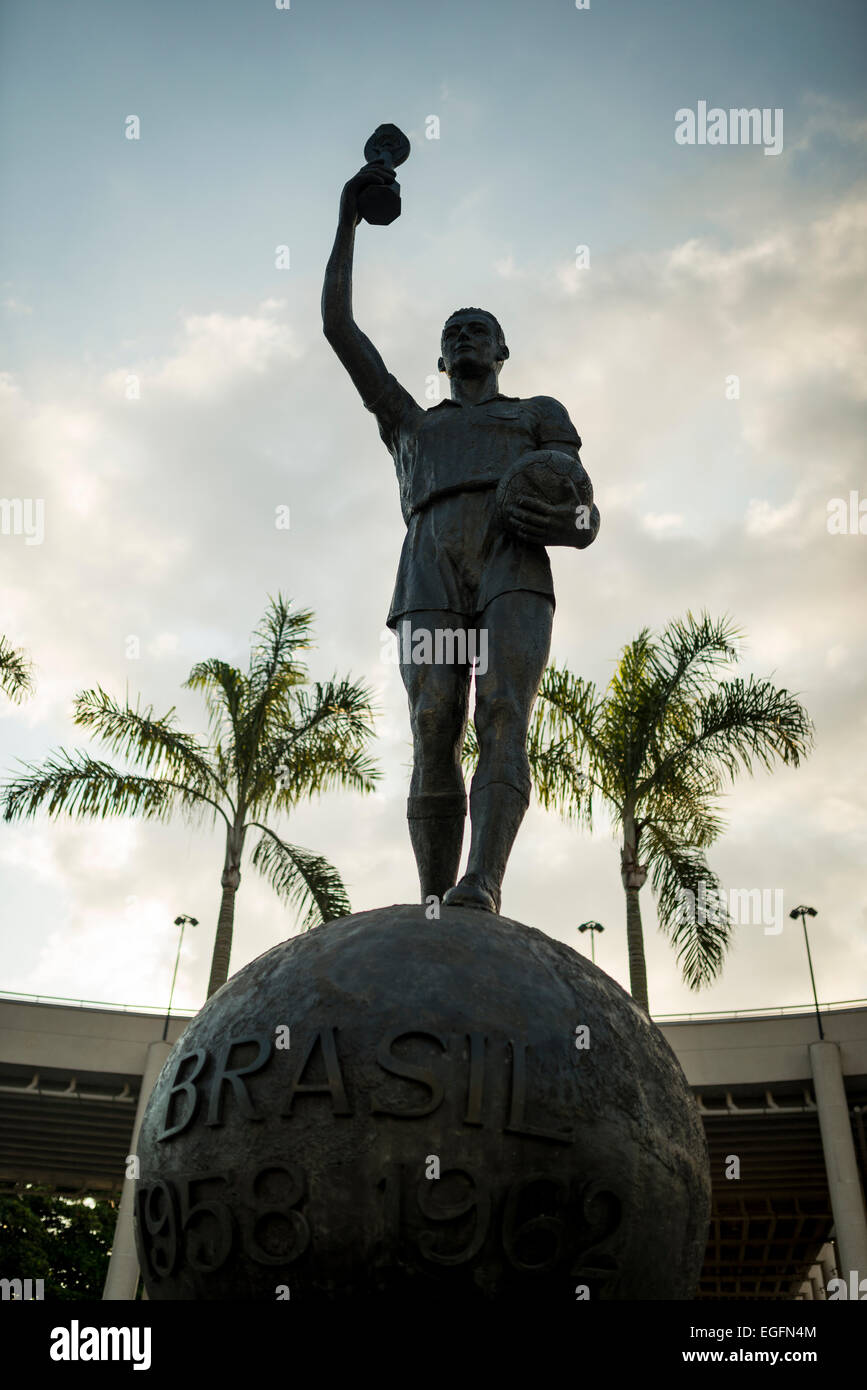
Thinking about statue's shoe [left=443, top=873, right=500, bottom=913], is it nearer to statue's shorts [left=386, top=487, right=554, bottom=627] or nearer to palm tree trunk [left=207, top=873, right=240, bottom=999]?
statue's shorts [left=386, top=487, right=554, bottom=627]

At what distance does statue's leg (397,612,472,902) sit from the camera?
12.6 feet

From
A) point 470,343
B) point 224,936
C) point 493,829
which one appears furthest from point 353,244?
point 224,936

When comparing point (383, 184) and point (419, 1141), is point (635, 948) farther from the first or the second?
point (419, 1141)

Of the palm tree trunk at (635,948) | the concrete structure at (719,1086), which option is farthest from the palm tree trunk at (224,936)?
the palm tree trunk at (635,948)

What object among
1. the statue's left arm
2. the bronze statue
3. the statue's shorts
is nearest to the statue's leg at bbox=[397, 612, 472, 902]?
the bronze statue

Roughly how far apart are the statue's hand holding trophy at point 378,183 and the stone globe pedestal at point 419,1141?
2.78 meters

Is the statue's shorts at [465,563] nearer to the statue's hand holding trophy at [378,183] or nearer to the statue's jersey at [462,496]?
the statue's jersey at [462,496]

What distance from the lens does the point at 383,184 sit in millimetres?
4320

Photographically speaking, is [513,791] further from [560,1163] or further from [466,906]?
[560,1163]

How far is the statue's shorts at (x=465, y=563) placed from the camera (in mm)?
3977

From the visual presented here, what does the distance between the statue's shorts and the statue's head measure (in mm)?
609

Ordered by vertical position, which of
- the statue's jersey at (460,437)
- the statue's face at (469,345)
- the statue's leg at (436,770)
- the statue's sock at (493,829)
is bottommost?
the statue's sock at (493,829)
